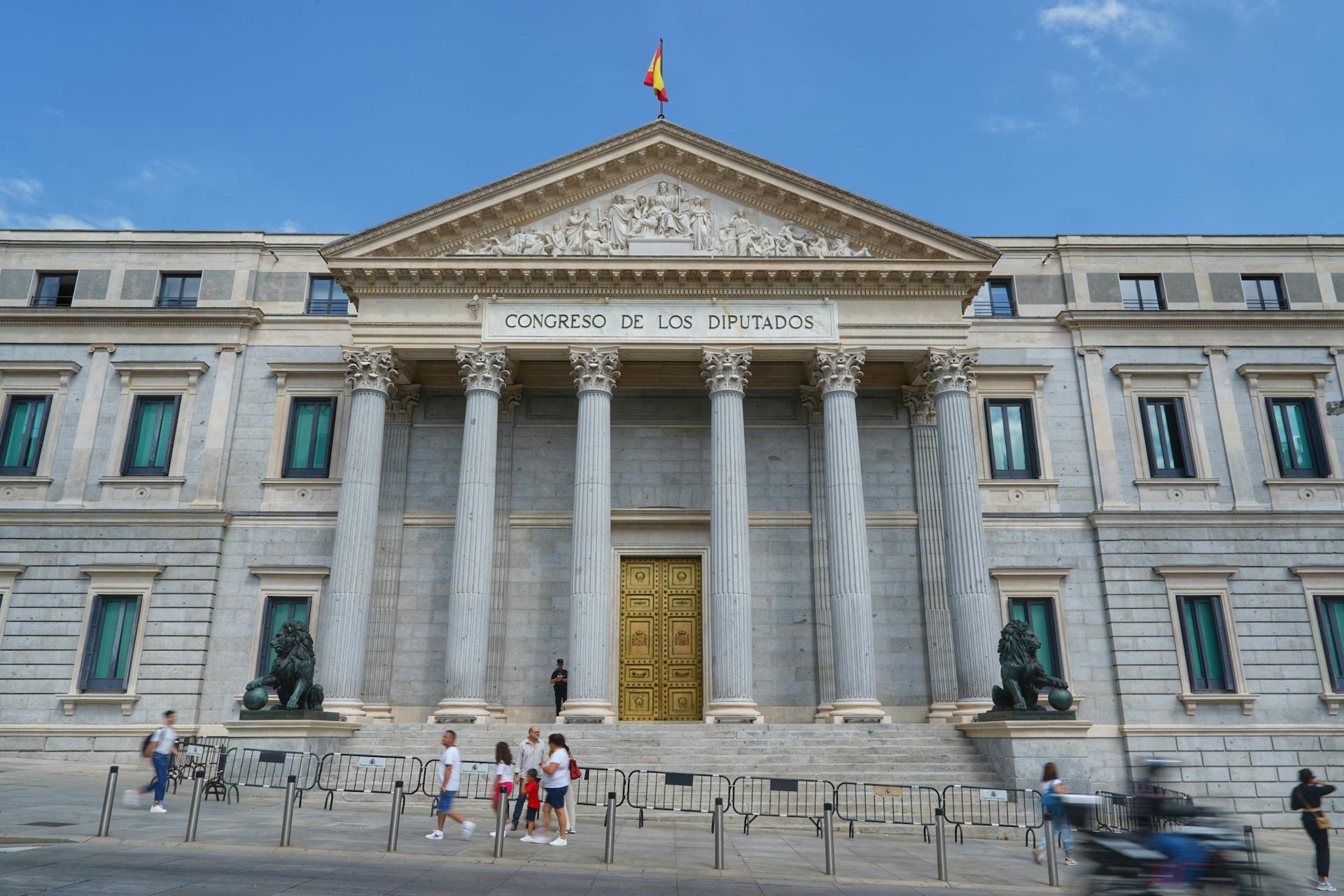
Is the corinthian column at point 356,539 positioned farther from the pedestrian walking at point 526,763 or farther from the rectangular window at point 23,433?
the rectangular window at point 23,433

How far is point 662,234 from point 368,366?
9.42m

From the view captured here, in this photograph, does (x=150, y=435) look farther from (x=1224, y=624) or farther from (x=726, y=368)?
(x=1224, y=624)

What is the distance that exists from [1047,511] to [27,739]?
31.1 meters

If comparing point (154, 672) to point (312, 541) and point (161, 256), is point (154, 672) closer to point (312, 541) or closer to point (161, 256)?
point (312, 541)

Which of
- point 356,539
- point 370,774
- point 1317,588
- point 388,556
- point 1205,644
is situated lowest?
point 370,774

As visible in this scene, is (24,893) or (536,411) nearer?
(24,893)

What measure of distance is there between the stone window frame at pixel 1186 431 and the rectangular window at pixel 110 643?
1231 inches

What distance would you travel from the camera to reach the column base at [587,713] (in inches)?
963

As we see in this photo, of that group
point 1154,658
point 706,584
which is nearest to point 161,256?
point 706,584

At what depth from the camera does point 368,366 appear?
2797 centimetres

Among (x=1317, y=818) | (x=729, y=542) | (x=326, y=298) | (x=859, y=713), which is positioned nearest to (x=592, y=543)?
(x=729, y=542)

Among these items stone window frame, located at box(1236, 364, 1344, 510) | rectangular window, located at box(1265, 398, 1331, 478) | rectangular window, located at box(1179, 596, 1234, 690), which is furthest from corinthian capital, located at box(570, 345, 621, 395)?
rectangular window, located at box(1265, 398, 1331, 478)

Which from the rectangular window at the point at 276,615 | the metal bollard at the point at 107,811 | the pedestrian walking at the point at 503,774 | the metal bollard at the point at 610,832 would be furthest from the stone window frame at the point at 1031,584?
the metal bollard at the point at 107,811

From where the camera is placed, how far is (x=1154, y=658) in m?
29.0
